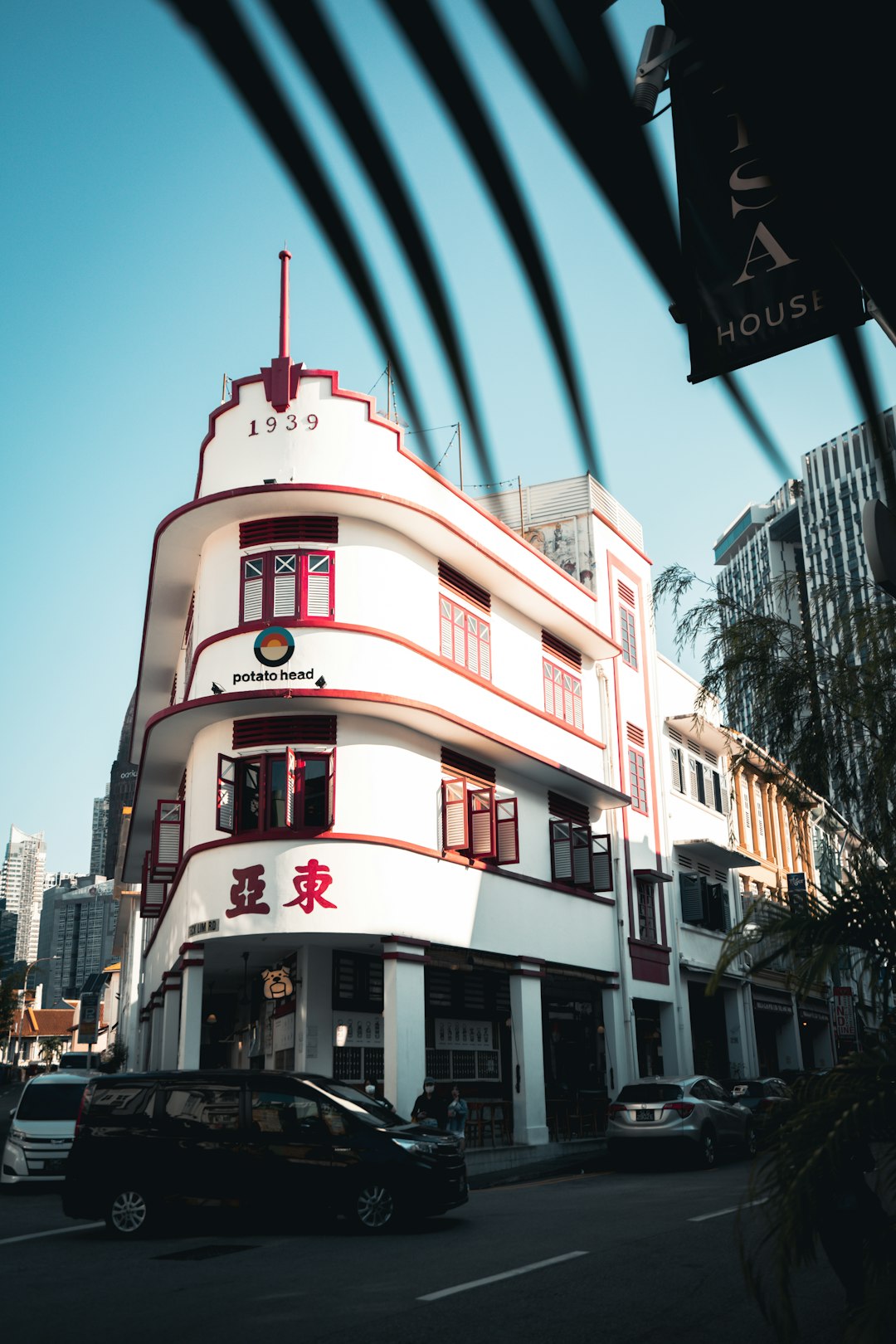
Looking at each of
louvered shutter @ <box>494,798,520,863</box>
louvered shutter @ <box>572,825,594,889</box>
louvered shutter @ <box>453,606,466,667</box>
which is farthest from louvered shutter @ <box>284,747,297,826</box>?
louvered shutter @ <box>572,825,594,889</box>

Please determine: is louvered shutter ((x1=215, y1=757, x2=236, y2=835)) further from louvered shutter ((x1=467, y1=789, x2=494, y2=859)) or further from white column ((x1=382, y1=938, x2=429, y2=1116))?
louvered shutter ((x1=467, y1=789, x2=494, y2=859))

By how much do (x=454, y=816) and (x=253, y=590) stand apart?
595cm

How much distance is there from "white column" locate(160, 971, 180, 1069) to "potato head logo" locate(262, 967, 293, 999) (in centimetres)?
300

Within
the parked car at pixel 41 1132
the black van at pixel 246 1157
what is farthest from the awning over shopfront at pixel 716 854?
the black van at pixel 246 1157

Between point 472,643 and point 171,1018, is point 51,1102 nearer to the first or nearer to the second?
point 171,1018

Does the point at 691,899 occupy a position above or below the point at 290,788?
below

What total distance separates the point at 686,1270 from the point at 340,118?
10.9 meters

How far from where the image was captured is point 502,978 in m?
28.0

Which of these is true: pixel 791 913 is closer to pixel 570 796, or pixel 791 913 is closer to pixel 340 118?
pixel 340 118

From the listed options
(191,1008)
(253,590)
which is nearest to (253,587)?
(253,590)

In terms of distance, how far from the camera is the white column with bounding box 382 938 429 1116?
821 inches

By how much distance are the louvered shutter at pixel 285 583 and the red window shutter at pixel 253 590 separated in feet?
0.82

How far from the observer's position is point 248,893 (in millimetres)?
20781

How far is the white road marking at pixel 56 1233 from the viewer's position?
13.4m
